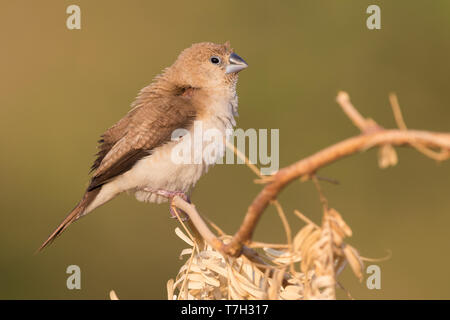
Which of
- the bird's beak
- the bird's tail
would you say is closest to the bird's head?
the bird's beak

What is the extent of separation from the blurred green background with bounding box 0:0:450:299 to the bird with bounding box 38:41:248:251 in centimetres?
211

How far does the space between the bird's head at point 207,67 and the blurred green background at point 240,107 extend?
1877 millimetres

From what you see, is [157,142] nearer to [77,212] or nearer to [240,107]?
[77,212]

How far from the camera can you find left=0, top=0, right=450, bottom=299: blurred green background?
21.8 feet

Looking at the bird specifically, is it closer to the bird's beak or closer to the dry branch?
the bird's beak

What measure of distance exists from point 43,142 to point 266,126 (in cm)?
232

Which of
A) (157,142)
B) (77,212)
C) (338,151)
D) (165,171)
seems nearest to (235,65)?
(157,142)

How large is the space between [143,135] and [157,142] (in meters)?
0.09

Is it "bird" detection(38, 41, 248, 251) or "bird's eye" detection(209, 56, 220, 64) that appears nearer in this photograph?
"bird" detection(38, 41, 248, 251)

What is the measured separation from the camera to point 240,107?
6.77 metres

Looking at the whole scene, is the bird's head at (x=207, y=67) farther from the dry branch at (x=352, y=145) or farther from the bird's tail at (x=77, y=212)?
the dry branch at (x=352, y=145)

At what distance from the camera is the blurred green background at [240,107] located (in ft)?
21.8

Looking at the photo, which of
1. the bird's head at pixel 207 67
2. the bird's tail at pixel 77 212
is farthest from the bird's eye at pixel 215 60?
the bird's tail at pixel 77 212

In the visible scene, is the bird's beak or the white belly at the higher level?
the bird's beak
